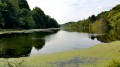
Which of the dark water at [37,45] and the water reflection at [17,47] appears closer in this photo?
the water reflection at [17,47]

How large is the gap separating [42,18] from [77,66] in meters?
136

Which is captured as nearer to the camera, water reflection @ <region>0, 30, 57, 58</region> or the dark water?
water reflection @ <region>0, 30, 57, 58</region>

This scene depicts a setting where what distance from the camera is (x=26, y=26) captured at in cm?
10119

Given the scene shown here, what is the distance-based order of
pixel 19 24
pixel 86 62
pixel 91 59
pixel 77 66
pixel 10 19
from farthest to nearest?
1. pixel 19 24
2. pixel 10 19
3. pixel 91 59
4. pixel 86 62
5. pixel 77 66

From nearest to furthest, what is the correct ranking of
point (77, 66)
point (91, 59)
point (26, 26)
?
point (77, 66) < point (91, 59) < point (26, 26)

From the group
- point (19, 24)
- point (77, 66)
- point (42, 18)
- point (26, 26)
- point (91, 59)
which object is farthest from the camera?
point (42, 18)

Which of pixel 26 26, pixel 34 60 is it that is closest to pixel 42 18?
pixel 26 26

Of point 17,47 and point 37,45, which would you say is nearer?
point 17,47

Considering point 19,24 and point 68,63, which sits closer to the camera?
point 68,63

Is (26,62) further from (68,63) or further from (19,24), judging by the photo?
(19,24)

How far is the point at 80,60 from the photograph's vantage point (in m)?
16.3

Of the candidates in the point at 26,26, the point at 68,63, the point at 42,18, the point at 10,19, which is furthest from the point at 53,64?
the point at 42,18

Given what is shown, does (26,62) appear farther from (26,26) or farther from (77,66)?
(26,26)

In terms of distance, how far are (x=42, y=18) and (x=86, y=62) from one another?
442 feet
